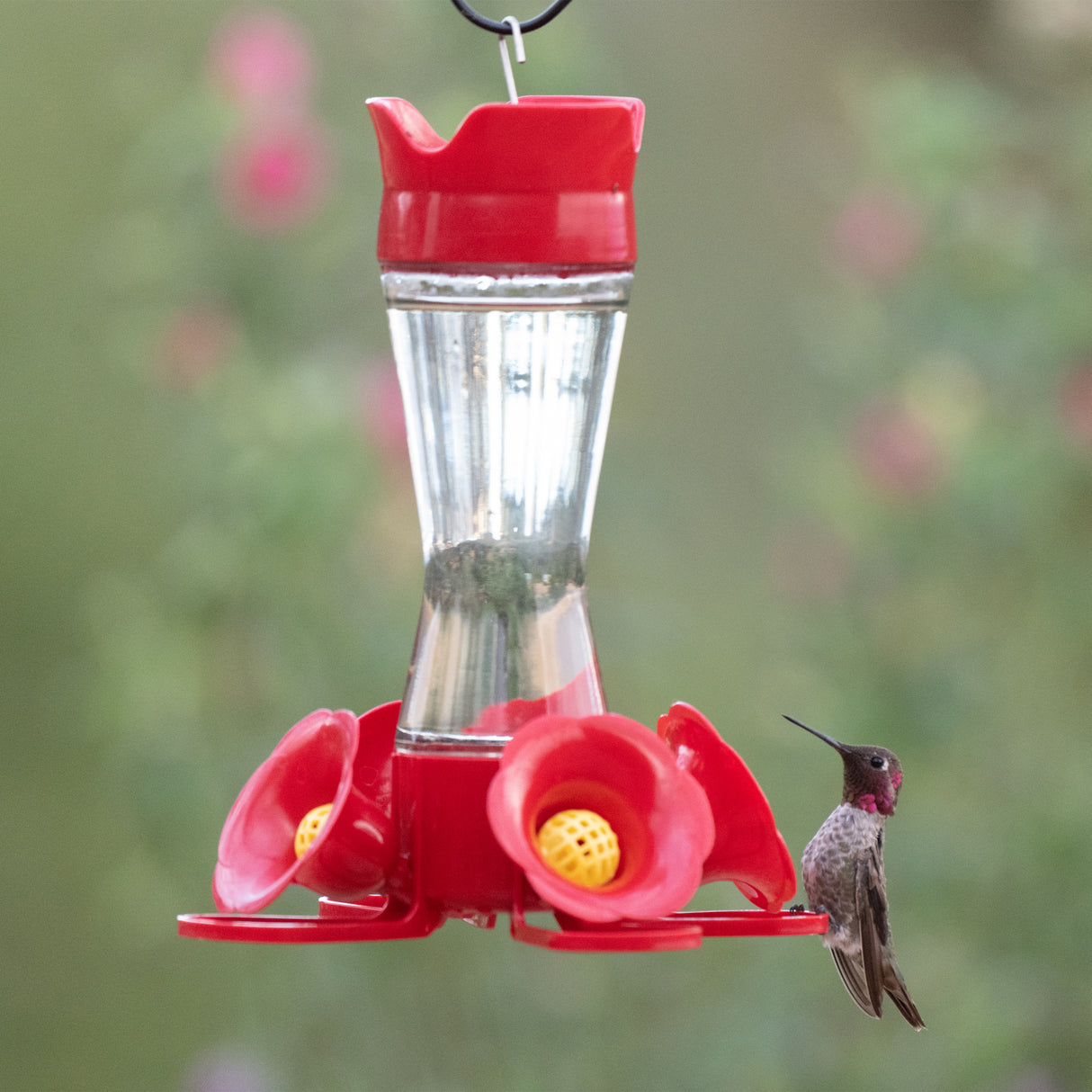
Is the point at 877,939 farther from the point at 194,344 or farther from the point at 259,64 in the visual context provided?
the point at 259,64

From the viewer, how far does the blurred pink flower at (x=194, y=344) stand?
2418 mm

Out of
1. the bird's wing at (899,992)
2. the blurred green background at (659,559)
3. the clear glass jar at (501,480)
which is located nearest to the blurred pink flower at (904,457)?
the blurred green background at (659,559)

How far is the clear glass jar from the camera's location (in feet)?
Result: 3.62

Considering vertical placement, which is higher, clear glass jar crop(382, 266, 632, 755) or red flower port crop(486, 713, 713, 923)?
clear glass jar crop(382, 266, 632, 755)

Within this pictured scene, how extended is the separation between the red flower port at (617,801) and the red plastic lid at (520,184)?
1.06 feet

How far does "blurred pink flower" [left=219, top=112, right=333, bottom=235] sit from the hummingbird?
136cm

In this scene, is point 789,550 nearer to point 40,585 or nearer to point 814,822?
point 814,822

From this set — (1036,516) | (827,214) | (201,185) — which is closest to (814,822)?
(1036,516)

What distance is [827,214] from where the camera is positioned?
3.20 m

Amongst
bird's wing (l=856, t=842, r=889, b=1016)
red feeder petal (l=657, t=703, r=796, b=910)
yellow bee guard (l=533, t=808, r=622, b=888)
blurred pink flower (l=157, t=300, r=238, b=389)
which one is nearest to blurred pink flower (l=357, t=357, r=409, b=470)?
blurred pink flower (l=157, t=300, r=238, b=389)

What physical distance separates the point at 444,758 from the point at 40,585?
2.51 m

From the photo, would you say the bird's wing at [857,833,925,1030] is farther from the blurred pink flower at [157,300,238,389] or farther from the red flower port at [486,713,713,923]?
the blurred pink flower at [157,300,238,389]

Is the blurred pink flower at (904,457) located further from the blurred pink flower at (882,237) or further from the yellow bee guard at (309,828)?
the yellow bee guard at (309,828)

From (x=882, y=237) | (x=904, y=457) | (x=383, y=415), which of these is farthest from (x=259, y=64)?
(x=904, y=457)
